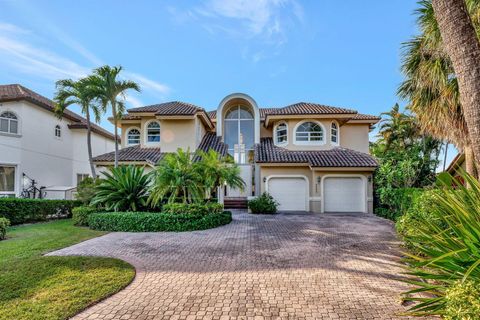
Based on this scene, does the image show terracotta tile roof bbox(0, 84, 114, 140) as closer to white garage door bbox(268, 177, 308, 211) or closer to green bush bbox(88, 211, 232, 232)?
green bush bbox(88, 211, 232, 232)

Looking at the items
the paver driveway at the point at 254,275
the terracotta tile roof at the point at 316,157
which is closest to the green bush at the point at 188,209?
the paver driveway at the point at 254,275

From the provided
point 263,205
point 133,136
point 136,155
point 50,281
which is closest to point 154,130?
point 133,136

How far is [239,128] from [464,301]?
20062mm

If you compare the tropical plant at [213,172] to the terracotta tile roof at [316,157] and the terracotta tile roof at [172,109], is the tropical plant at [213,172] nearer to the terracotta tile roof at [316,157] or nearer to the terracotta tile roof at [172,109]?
the terracotta tile roof at [316,157]

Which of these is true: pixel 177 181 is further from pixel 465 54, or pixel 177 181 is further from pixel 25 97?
pixel 25 97

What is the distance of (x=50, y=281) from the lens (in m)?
5.68

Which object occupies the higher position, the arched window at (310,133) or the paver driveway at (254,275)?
the arched window at (310,133)

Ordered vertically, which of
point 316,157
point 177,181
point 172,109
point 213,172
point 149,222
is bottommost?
point 149,222

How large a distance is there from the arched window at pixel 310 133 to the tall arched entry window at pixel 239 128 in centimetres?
398

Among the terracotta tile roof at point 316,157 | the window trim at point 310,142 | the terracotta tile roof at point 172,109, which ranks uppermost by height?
the terracotta tile roof at point 172,109

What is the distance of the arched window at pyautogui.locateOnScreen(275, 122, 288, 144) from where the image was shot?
20811 millimetres

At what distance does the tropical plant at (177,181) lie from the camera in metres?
13.0

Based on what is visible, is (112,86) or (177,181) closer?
(177,181)

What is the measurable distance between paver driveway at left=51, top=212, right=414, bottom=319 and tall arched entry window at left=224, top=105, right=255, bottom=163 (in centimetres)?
1179
